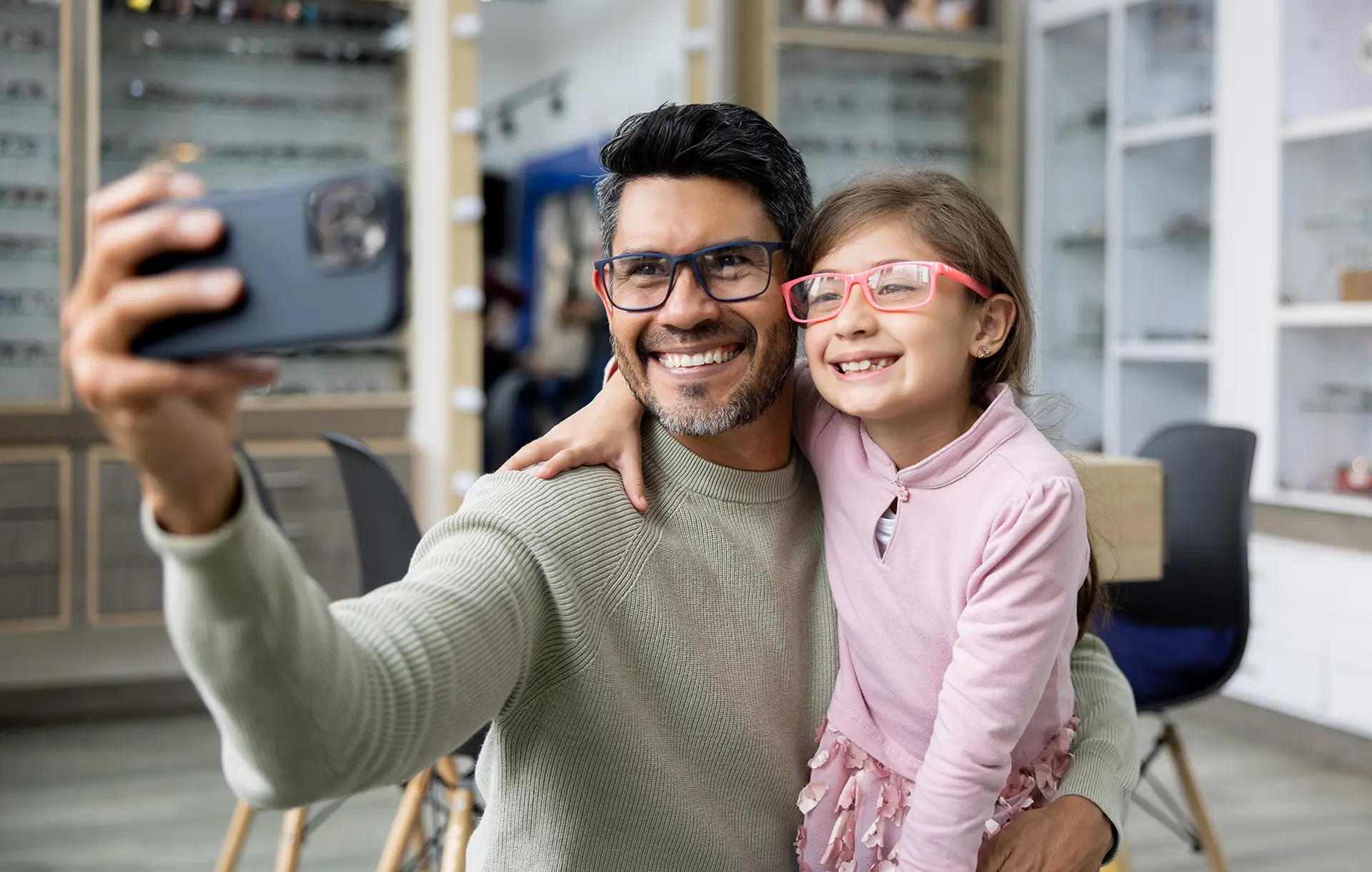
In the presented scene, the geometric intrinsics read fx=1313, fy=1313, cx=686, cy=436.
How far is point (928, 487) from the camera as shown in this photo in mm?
1315

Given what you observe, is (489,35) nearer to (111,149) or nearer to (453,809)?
(111,149)

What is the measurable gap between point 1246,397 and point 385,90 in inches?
128

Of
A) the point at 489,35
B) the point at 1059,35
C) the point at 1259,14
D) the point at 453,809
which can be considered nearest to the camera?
the point at 453,809

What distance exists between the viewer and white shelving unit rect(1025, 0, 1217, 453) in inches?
192

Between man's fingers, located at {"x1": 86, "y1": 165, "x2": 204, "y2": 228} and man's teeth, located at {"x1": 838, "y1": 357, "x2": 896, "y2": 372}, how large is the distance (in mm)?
A: 825

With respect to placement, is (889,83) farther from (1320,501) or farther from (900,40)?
(1320,501)

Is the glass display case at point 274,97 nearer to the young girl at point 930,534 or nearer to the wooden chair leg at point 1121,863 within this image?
the wooden chair leg at point 1121,863

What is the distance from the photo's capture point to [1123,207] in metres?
4.99

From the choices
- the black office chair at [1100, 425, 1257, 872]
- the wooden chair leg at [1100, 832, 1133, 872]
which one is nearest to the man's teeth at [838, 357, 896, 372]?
the wooden chair leg at [1100, 832, 1133, 872]

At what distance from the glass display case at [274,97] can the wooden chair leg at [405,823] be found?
2.50 m

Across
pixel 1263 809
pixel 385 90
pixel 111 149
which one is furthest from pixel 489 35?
pixel 1263 809

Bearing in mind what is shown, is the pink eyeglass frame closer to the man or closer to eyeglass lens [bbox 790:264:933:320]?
eyeglass lens [bbox 790:264:933:320]

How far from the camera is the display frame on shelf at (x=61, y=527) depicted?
4.24 m

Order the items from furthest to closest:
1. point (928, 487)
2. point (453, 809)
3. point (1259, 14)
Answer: point (1259, 14) → point (453, 809) → point (928, 487)
